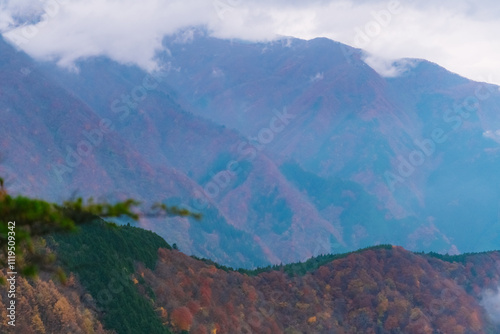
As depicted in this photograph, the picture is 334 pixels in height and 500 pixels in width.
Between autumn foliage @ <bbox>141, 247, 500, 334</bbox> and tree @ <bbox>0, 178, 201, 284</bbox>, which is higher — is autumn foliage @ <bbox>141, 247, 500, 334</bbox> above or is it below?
above

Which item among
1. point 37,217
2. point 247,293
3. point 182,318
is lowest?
point 37,217

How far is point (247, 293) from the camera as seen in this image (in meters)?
70.9

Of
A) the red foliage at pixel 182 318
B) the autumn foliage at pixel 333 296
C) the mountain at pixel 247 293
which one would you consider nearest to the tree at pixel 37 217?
the mountain at pixel 247 293

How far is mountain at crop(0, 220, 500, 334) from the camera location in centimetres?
4822

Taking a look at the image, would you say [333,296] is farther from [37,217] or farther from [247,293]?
[37,217]

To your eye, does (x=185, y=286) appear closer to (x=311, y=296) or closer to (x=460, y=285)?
(x=311, y=296)

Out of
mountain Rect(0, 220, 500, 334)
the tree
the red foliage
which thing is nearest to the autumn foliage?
the red foliage

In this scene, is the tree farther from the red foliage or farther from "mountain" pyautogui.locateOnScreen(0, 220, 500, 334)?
the red foliage

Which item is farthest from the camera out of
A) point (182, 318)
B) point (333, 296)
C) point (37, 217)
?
point (333, 296)

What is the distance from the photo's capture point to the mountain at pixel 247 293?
4822cm

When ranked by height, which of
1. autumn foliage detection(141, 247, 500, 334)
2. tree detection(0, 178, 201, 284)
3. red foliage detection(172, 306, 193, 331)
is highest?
autumn foliage detection(141, 247, 500, 334)

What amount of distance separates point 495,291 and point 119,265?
213 feet

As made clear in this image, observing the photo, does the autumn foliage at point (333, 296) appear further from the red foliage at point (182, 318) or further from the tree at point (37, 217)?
the tree at point (37, 217)

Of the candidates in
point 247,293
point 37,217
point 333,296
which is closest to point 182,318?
point 247,293
